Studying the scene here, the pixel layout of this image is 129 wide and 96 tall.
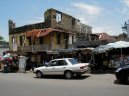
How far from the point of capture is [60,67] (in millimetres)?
20391

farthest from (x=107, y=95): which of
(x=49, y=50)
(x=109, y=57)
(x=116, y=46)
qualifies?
(x=49, y=50)

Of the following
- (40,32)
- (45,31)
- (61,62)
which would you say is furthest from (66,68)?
(40,32)

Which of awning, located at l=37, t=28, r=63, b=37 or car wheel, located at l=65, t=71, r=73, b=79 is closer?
car wheel, located at l=65, t=71, r=73, b=79

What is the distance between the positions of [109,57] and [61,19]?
14.1 metres

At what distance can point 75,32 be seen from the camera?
136 feet

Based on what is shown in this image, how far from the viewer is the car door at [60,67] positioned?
20250 millimetres

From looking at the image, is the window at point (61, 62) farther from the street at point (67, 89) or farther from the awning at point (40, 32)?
the awning at point (40, 32)

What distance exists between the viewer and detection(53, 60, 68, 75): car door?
66.4 feet

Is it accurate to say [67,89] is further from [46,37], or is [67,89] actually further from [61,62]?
[46,37]

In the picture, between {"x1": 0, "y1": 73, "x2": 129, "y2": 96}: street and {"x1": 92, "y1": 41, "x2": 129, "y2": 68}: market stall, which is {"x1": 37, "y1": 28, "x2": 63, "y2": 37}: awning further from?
{"x1": 0, "y1": 73, "x2": 129, "y2": 96}: street

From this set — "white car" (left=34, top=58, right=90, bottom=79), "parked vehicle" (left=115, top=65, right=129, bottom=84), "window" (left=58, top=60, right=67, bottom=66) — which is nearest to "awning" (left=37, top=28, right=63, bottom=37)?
"white car" (left=34, top=58, right=90, bottom=79)

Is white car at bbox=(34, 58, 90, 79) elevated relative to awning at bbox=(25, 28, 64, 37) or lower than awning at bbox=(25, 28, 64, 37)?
lower

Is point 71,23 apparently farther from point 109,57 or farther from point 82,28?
point 109,57

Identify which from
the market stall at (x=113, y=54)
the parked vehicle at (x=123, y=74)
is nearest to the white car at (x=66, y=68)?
the parked vehicle at (x=123, y=74)
